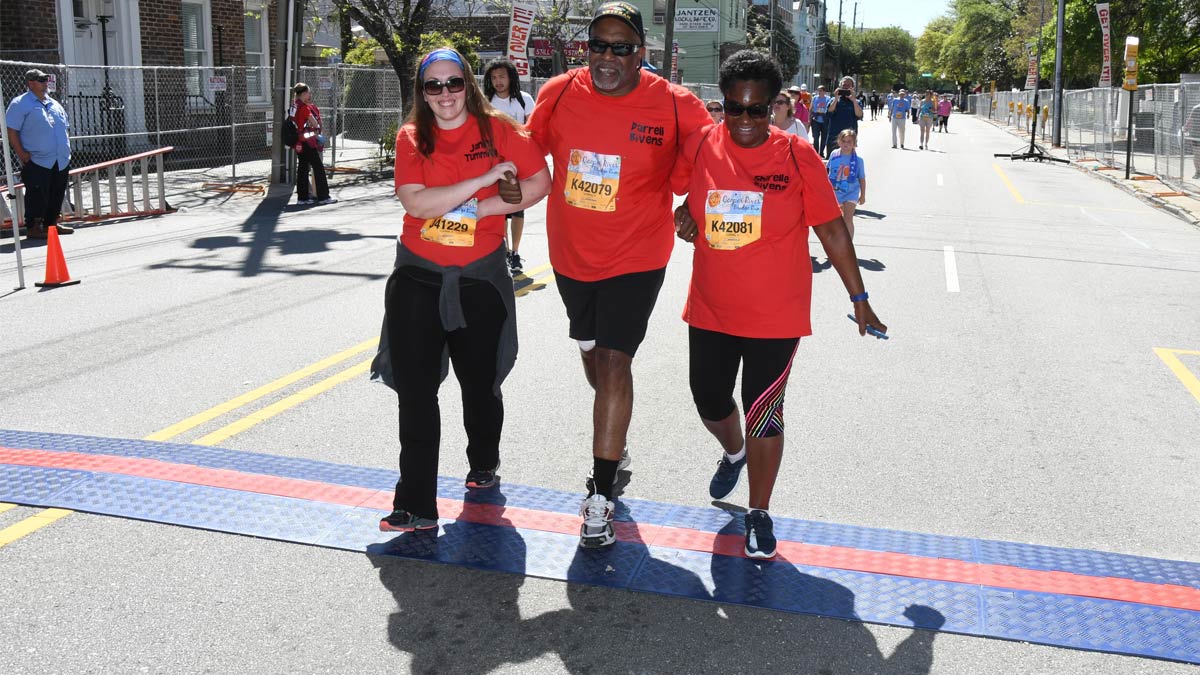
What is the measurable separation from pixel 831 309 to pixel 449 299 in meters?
5.79

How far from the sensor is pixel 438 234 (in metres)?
4.38

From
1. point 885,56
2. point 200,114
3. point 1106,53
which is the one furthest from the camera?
point 885,56

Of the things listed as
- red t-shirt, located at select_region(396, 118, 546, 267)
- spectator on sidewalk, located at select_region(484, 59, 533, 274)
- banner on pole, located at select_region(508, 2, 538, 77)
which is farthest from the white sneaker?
banner on pole, located at select_region(508, 2, 538, 77)

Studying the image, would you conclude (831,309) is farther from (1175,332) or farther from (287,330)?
(287,330)

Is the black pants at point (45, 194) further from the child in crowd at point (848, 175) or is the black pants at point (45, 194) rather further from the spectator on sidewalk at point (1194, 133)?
the spectator on sidewalk at point (1194, 133)

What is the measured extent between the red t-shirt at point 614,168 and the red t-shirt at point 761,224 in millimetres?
256

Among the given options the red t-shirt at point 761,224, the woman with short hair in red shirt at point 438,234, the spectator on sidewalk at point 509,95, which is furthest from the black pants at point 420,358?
the spectator on sidewalk at point 509,95

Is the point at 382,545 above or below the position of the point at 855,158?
below

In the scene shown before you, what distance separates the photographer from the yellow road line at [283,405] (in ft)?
18.9

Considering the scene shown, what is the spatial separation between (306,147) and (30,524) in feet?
44.3

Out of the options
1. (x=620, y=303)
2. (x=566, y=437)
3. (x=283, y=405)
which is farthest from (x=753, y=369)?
(x=283, y=405)

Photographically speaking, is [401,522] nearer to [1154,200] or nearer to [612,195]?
[612,195]

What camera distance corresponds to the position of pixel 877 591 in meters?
4.10

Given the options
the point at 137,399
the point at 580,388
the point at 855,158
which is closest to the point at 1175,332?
the point at 855,158
